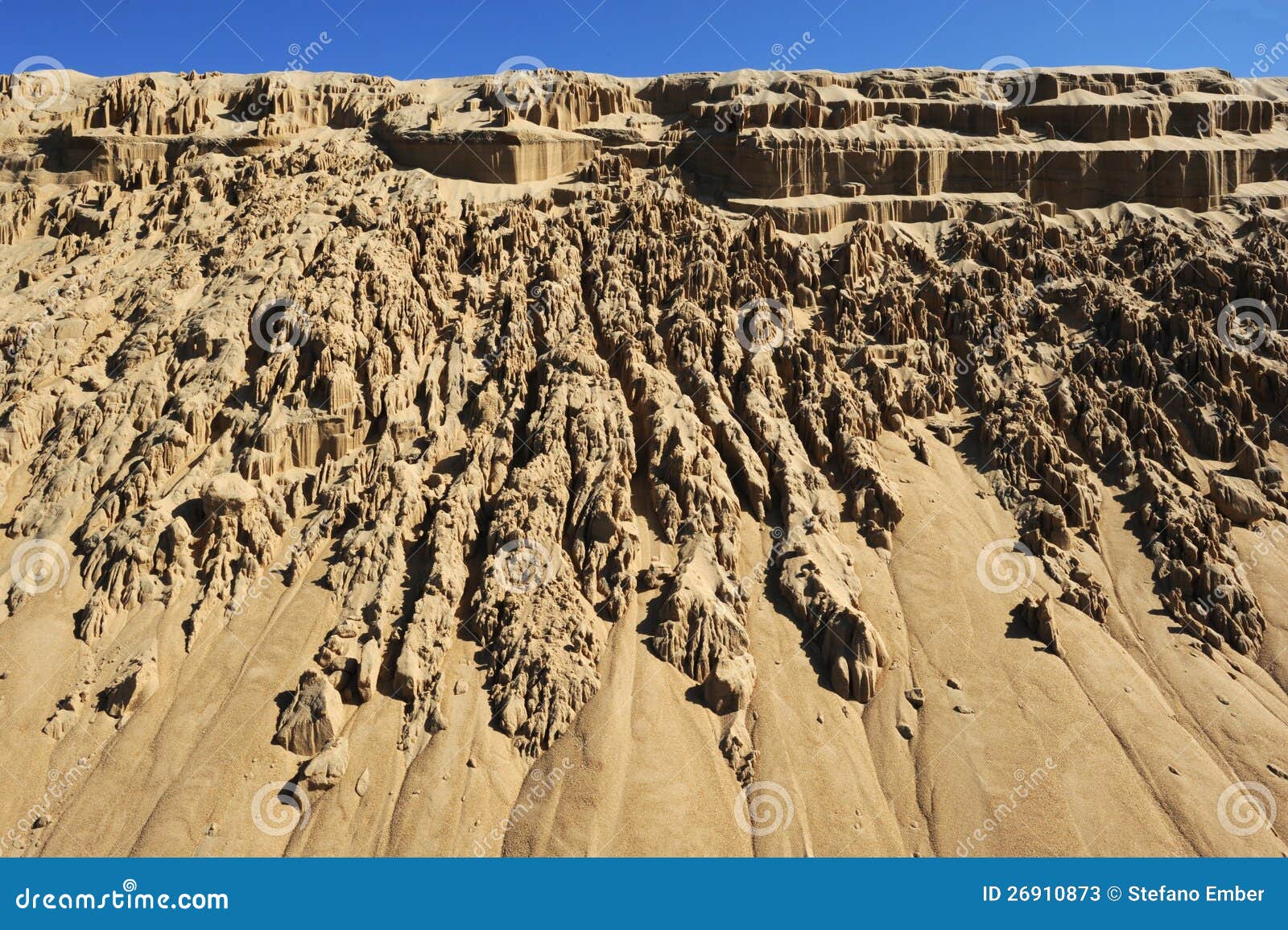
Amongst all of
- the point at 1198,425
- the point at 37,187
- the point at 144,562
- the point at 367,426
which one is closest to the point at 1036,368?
the point at 1198,425

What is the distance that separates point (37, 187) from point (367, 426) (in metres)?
27.2

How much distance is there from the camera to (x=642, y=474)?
26547 mm

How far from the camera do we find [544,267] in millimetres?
32188

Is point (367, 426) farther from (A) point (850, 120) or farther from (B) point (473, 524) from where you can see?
(A) point (850, 120)

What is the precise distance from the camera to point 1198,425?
29375mm

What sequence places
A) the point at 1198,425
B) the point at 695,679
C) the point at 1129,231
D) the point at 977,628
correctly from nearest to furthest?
the point at 695,679, the point at 977,628, the point at 1198,425, the point at 1129,231

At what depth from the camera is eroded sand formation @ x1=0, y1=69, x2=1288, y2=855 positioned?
19.9 m

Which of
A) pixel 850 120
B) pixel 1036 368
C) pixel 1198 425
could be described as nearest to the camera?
pixel 1198 425

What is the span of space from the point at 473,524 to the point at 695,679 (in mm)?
8580

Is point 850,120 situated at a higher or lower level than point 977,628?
higher

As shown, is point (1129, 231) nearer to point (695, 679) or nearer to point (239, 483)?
point (695, 679)

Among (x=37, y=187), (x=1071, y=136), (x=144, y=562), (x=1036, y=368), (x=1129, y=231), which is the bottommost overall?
(x=144, y=562)

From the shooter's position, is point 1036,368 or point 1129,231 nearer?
point 1036,368

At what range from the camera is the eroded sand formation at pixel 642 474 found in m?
19.9
